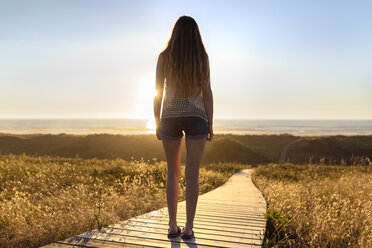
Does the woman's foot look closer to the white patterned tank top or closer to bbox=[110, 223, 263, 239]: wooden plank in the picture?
bbox=[110, 223, 263, 239]: wooden plank

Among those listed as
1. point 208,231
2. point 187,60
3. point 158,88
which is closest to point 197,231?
point 208,231

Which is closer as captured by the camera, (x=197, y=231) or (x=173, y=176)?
(x=173, y=176)

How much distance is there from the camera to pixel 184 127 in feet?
11.7

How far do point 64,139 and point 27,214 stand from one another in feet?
118

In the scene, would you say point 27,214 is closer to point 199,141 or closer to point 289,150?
point 199,141

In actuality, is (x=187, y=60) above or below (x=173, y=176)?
above

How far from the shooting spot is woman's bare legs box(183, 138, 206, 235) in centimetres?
358

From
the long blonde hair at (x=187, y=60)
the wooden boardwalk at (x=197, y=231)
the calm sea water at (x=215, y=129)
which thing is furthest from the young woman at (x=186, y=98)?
the calm sea water at (x=215, y=129)

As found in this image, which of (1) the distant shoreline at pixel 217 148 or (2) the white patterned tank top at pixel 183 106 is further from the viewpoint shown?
(1) the distant shoreline at pixel 217 148

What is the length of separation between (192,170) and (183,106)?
0.75 meters

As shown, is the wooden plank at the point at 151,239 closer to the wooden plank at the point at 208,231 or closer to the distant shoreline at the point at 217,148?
the wooden plank at the point at 208,231

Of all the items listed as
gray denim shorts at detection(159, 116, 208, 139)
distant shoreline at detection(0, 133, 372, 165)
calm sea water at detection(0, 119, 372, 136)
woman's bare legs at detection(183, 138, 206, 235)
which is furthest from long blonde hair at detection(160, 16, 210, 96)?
calm sea water at detection(0, 119, 372, 136)

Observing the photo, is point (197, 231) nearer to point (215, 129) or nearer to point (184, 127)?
point (184, 127)

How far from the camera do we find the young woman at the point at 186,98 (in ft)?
11.7
